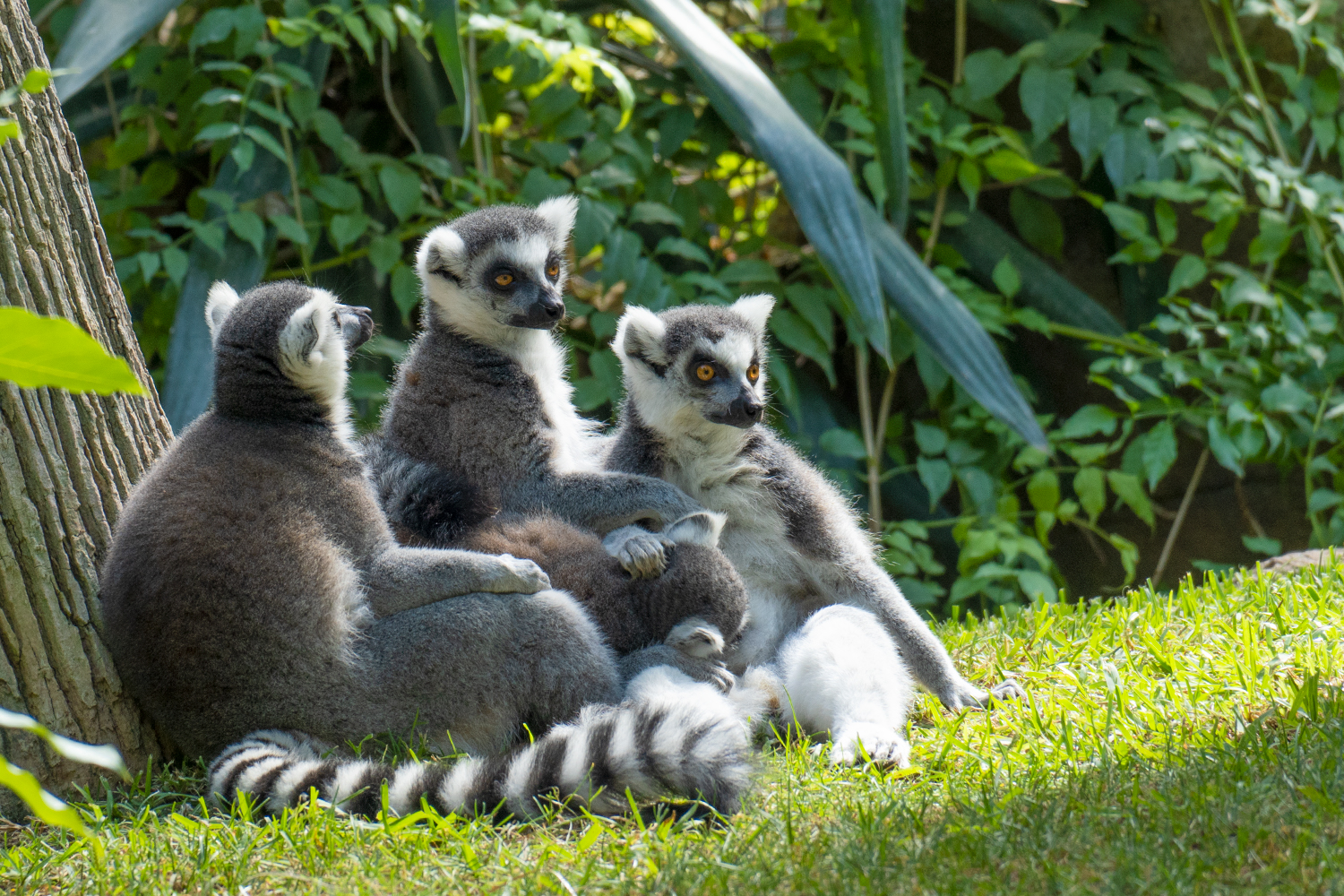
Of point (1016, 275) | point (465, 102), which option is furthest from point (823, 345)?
point (465, 102)

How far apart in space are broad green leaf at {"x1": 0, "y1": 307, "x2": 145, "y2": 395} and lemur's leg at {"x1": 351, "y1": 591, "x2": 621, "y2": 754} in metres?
1.78

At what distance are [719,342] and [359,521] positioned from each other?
50.9 inches

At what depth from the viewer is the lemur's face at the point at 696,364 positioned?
3.55 metres

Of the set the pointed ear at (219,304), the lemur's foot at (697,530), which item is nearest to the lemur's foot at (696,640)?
the lemur's foot at (697,530)

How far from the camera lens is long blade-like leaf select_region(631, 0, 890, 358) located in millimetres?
4027

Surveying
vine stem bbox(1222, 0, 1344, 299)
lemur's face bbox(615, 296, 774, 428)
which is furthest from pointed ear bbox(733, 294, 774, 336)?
vine stem bbox(1222, 0, 1344, 299)

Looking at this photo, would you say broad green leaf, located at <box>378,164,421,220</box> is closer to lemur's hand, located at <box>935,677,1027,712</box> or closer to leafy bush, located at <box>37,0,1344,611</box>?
leafy bush, located at <box>37,0,1344,611</box>

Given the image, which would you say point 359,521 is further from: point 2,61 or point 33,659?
point 2,61

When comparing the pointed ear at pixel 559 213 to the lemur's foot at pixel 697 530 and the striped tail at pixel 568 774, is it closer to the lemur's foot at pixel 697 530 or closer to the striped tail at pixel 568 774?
the lemur's foot at pixel 697 530

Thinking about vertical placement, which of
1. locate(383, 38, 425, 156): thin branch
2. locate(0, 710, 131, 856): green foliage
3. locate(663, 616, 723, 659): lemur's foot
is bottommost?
locate(663, 616, 723, 659): lemur's foot

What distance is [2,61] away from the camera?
290 cm

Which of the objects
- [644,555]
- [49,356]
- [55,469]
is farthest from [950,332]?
[49,356]

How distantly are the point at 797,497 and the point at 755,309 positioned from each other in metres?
0.77

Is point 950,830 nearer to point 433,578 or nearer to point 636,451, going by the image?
point 433,578
